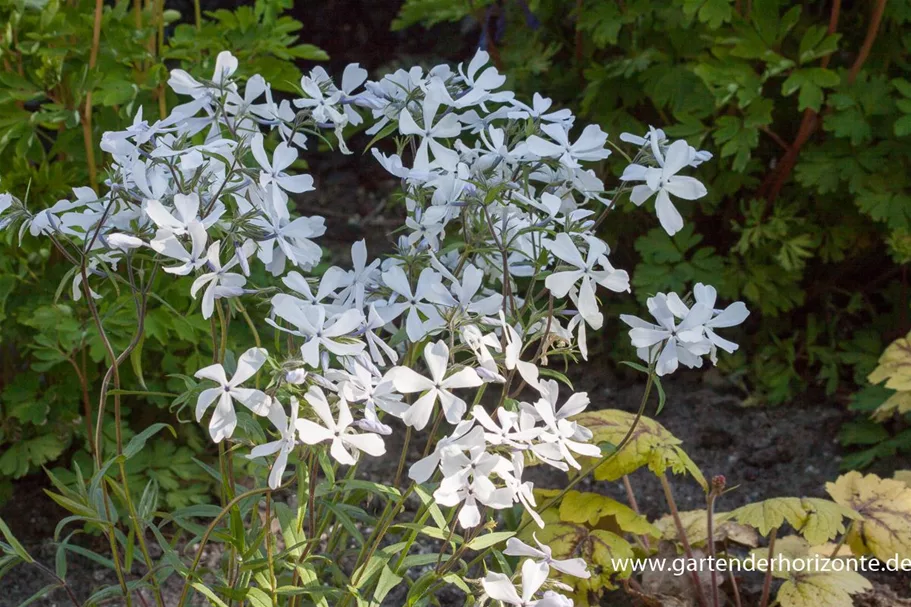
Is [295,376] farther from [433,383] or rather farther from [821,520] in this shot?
[821,520]

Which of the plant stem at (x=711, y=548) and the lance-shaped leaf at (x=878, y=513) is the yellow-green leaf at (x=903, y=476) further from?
the plant stem at (x=711, y=548)

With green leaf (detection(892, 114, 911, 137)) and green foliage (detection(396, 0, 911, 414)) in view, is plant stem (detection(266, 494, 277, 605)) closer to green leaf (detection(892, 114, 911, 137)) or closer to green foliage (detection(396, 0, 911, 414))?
green foliage (detection(396, 0, 911, 414))

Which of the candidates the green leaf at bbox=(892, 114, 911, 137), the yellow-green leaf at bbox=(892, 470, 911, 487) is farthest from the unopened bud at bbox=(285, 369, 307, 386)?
the green leaf at bbox=(892, 114, 911, 137)

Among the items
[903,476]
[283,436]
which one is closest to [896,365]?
[903,476]

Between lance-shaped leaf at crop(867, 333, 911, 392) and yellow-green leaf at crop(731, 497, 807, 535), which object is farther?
lance-shaped leaf at crop(867, 333, 911, 392)

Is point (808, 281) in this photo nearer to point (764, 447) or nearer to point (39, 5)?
point (764, 447)

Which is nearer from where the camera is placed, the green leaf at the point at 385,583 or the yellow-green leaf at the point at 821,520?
the green leaf at the point at 385,583

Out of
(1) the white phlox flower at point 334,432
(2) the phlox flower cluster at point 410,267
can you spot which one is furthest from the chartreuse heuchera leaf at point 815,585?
(1) the white phlox flower at point 334,432
